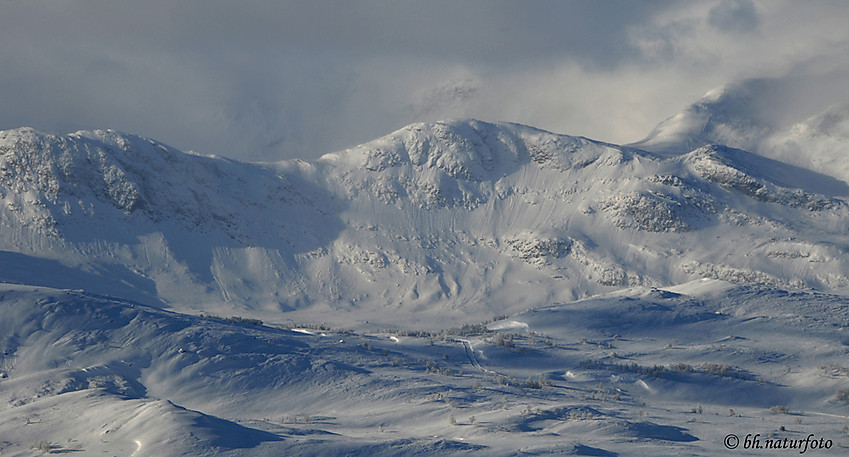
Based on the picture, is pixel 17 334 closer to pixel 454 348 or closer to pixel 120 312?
pixel 120 312

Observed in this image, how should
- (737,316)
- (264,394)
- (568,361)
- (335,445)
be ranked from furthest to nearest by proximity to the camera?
(737,316)
(568,361)
(264,394)
(335,445)

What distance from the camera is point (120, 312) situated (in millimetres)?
85188

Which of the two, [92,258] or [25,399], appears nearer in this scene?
[25,399]

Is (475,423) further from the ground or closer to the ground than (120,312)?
closer to the ground

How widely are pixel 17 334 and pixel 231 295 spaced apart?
365 ft

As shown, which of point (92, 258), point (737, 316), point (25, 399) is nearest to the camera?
point (25, 399)

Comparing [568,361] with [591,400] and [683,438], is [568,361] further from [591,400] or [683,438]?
[683,438]

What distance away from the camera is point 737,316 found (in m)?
108

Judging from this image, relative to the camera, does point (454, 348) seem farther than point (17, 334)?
Yes

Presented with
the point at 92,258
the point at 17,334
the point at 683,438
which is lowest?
the point at 683,438

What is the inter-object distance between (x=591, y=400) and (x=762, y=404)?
16113 millimetres

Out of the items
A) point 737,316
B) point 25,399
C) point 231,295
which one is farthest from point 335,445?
point 231,295

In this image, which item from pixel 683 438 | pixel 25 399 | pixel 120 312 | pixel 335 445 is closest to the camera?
pixel 335 445

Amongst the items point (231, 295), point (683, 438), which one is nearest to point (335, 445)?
point (683, 438)
